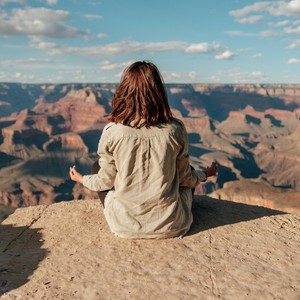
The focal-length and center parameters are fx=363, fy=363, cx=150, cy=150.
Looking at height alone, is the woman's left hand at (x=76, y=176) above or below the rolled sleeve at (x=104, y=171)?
below

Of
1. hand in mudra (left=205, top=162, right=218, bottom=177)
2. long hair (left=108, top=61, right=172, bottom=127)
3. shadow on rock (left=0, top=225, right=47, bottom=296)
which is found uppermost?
long hair (left=108, top=61, right=172, bottom=127)

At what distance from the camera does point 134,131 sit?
5.05m

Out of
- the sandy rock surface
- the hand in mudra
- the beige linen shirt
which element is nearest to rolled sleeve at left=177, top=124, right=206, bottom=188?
the beige linen shirt

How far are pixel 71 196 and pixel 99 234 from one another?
122 meters

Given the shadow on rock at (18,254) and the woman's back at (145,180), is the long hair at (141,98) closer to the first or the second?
the woman's back at (145,180)

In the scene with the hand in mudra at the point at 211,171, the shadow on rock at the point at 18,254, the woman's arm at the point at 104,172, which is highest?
the woman's arm at the point at 104,172

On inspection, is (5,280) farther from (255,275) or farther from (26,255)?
(255,275)

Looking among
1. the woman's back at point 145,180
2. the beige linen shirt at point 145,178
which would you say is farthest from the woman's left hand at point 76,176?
the woman's back at point 145,180

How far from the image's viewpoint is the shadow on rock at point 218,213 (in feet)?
23.1

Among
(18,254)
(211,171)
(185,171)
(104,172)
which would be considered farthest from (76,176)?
(211,171)

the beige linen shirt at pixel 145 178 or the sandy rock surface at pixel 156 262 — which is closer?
the sandy rock surface at pixel 156 262

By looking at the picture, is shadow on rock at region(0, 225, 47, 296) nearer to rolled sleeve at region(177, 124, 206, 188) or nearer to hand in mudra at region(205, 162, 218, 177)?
rolled sleeve at region(177, 124, 206, 188)

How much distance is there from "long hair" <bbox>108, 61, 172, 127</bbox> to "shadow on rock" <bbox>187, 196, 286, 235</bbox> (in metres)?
2.46

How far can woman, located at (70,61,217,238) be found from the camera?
4.95 meters
